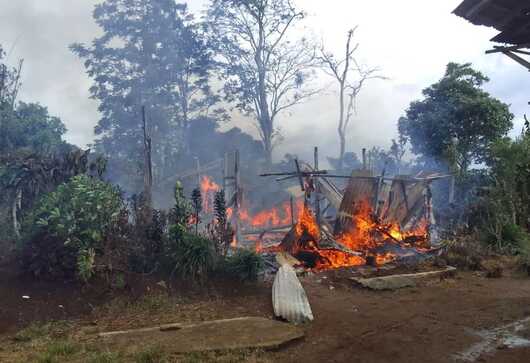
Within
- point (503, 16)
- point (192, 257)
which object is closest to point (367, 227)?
point (192, 257)

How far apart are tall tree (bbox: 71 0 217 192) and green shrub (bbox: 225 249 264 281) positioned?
82.6ft

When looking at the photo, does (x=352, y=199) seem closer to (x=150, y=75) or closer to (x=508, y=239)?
(x=508, y=239)

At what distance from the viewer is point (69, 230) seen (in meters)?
7.81

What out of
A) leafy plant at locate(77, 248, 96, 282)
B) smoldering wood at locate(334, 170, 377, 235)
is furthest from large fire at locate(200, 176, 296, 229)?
leafy plant at locate(77, 248, 96, 282)

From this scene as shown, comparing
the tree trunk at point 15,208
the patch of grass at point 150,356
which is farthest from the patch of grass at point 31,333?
the tree trunk at point 15,208

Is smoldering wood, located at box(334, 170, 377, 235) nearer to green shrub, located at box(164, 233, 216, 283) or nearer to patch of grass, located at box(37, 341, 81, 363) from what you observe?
green shrub, located at box(164, 233, 216, 283)

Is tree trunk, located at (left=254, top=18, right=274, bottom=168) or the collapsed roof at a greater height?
tree trunk, located at (left=254, top=18, right=274, bottom=168)

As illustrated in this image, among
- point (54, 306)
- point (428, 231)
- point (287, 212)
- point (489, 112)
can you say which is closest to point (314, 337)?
point (54, 306)

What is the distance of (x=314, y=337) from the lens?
6293mm

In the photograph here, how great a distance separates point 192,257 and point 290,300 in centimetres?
237

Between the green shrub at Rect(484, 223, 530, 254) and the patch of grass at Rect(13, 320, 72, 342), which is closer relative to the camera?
the patch of grass at Rect(13, 320, 72, 342)

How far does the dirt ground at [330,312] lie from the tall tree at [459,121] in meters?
10.5

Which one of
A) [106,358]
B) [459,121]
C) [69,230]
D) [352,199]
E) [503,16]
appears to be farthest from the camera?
[459,121]

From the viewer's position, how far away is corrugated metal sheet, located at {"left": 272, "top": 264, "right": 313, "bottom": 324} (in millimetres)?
7066
